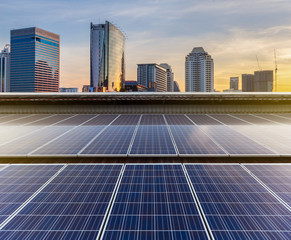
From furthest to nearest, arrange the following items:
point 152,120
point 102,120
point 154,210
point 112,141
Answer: point 102,120, point 152,120, point 112,141, point 154,210

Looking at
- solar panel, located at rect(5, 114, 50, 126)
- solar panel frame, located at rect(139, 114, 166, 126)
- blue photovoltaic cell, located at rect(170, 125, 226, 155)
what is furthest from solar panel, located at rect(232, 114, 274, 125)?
solar panel, located at rect(5, 114, 50, 126)

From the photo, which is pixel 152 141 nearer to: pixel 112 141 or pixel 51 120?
pixel 112 141

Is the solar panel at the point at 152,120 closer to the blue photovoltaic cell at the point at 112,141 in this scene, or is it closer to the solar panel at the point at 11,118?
the blue photovoltaic cell at the point at 112,141

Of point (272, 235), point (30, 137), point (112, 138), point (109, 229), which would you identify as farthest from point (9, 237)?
point (30, 137)

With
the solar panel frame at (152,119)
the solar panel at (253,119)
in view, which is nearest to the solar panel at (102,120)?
the solar panel frame at (152,119)

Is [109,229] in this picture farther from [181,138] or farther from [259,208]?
[181,138]

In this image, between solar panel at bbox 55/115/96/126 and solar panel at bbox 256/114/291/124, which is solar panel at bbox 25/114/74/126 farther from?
solar panel at bbox 256/114/291/124

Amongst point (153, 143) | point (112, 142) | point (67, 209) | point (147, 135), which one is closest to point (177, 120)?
point (147, 135)

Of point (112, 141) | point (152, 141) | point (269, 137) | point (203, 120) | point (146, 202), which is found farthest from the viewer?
point (203, 120)
